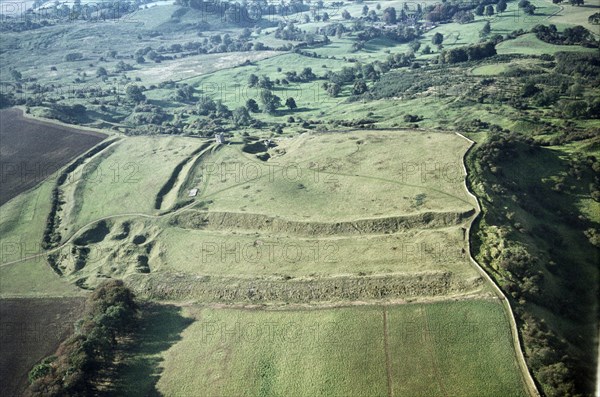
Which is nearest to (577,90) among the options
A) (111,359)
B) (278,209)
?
(278,209)

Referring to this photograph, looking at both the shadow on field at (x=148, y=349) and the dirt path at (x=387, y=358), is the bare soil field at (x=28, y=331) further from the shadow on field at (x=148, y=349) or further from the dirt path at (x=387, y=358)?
the dirt path at (x=387, y=358)

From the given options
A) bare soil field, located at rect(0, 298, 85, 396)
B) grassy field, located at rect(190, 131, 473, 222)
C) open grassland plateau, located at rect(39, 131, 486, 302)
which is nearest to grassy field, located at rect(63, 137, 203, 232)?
open grassland plateau, located at rect(39, 131, 486, 302)

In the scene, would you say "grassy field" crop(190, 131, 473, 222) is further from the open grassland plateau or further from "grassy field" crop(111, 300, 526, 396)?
"grassy field" crop(111, 300, 526, 396)

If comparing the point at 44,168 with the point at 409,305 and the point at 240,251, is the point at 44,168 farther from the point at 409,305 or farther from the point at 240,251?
the point at 409,305

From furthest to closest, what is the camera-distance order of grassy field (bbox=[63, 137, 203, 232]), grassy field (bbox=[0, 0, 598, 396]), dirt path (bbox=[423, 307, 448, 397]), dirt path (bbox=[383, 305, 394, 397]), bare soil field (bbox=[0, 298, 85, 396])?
grassy field (bbox=[63, 137, 203, 232])
bare soil field (bbox=[0, 298, 85, 396])
grassy field (bbox=[0, 0, 598, 396])
dirt path (bbox=[383, 305, 394, 397])
dirt path (bbox=[423, 307, 448, 397])

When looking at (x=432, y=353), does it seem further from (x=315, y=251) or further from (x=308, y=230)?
(x=308, y=230)

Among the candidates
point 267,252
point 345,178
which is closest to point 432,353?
point 267,252
